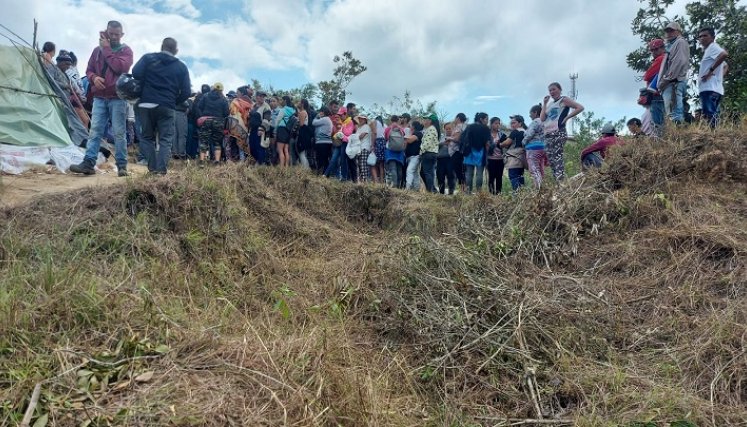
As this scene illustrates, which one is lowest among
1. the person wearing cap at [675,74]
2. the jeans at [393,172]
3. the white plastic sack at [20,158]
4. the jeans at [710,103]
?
the jeans at [393,172]

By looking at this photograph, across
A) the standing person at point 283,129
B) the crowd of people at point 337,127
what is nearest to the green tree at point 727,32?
the crowd of people at point 337,127

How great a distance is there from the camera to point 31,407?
1.91 meters

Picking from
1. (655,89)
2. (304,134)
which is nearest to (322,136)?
(304,134)

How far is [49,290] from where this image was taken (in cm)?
259

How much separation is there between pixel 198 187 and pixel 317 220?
2027 mm

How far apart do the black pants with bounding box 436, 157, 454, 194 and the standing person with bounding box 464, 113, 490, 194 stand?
60 cm

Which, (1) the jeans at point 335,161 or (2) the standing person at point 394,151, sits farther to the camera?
(1) the jeans at point 335,161

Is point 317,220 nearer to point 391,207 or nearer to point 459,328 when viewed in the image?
point 391,207

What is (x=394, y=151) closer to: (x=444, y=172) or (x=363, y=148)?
(x=363, y=148)

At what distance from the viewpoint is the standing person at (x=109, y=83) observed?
5.39 meters

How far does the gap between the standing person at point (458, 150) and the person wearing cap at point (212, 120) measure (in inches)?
152

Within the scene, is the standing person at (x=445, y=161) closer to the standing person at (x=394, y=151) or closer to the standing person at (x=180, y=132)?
the standing person at (x=394, y=151)

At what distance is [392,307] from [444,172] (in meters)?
5.04

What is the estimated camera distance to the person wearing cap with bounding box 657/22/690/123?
5.30 metres
